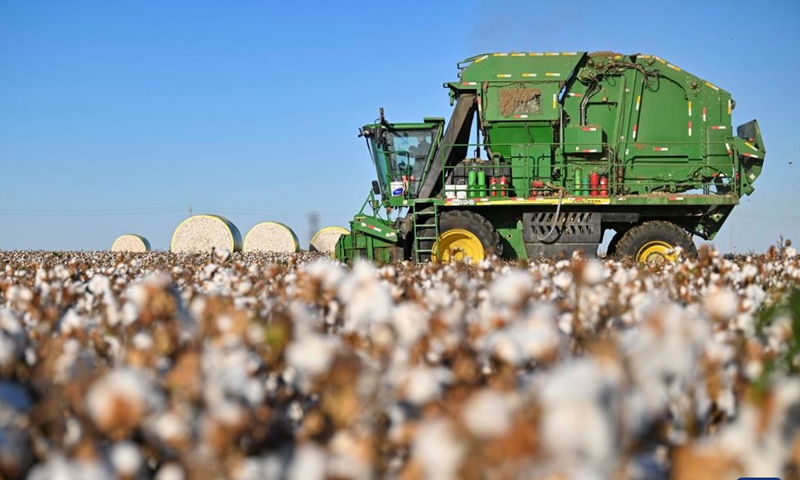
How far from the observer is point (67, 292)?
3439 millimetres

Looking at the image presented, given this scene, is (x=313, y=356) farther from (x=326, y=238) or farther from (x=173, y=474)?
(x=326, y=238)

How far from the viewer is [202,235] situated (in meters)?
26.2

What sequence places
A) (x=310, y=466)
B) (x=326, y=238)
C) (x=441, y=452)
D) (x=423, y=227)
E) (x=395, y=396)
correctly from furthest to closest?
1. (x=326, y=238)
2. (x=423, y=227)
3. (x=395, y=396)
4. (x=310, y=466)
5. (x=441, y=452)

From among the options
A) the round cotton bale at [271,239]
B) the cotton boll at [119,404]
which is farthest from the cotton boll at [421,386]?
the round cotton bale at [271,239]

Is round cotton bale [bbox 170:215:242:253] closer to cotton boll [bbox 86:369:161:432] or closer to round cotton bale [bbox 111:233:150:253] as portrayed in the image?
round cotton bale [bbox 111:233:150:253]

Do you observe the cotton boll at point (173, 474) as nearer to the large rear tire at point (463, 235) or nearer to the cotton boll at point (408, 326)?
the cotton boll at point (408, 326)

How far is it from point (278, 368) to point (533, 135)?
525 inches

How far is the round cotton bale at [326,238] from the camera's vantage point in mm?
27952

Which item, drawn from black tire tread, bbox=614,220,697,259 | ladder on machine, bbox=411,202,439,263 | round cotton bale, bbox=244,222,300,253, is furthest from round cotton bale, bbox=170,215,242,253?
black tire tread, bbox=614,220,697,259

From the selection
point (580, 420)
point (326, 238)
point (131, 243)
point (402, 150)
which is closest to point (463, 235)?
point (402, 150)

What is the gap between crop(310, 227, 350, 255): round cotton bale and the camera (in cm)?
2795

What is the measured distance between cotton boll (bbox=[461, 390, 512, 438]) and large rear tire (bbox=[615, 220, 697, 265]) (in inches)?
520

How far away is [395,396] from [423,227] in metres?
12.4

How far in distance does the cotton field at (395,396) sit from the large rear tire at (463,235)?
433 inches
